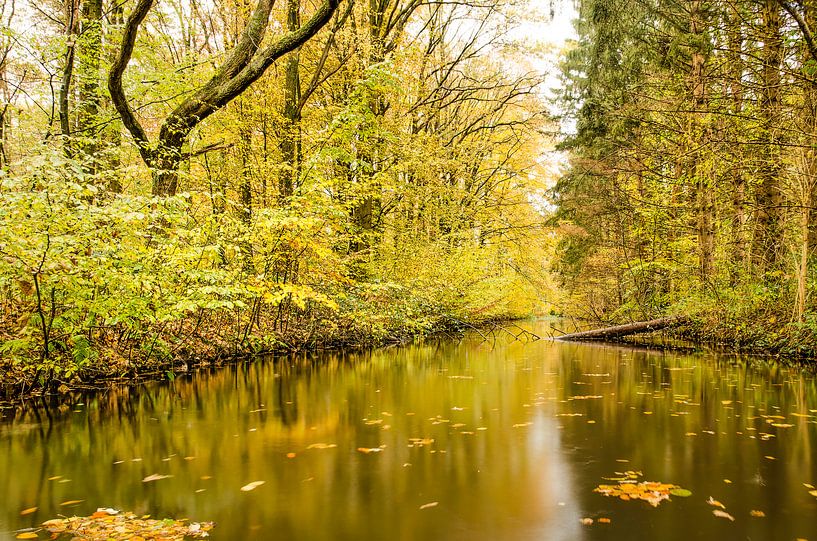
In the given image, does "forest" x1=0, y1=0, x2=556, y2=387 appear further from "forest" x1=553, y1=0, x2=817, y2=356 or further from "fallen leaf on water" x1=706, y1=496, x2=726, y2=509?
"fallen leaf on water" x1=706, y1=496, x2=726, y2=509

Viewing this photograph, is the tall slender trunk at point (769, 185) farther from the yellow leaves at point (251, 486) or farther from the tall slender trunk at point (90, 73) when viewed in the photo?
the tall slender trunk at point (90, 73)

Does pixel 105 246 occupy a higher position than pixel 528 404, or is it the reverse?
pixel 105 246

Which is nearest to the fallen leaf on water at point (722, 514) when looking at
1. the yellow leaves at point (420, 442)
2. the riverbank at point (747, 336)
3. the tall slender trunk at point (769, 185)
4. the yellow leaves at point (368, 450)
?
the yellow leaves at point (420, 442)

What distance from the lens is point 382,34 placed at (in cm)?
1576

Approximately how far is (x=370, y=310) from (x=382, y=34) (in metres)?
8.89

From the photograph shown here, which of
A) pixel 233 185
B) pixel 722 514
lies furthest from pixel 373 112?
pixel 722 514

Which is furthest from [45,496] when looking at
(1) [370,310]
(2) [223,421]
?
(1) [370,310]

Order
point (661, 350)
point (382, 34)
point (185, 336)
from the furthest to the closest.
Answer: point (382, 34)
point (661, 350)
point (185, 336)

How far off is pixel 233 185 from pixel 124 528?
34.2 feet

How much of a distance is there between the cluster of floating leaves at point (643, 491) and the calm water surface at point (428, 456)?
9cm

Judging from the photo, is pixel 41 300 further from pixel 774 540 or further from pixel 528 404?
pixel 774 540

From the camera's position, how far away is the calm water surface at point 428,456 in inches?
127

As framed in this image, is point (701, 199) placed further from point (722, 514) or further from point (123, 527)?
point (123, 527)

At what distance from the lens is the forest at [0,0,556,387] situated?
20.9ft
